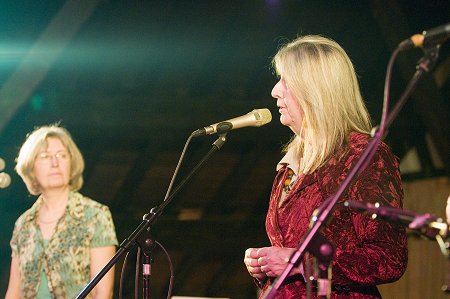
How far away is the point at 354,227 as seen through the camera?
2.63 m

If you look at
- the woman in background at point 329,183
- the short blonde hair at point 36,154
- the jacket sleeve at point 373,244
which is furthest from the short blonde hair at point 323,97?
the short blonde hair at point 36,154

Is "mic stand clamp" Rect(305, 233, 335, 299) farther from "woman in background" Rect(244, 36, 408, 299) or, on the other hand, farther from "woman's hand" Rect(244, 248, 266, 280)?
"woman's hand" Rect(244, 248, 266, 280)

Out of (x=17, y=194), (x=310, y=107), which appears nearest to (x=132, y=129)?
(x=17, y=194)

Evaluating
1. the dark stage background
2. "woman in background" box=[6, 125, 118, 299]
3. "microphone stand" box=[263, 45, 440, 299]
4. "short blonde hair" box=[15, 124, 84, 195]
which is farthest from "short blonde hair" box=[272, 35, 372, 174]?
the dark stage background

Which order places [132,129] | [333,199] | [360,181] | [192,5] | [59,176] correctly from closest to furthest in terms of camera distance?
1. [333,199]
2. [360,181]
3. [59,176]
4. [192,5]
5. [132,129]

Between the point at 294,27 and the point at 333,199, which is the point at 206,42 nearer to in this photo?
the point at 294,27

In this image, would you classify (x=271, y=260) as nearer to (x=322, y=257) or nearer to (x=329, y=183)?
(x=329, y=183)

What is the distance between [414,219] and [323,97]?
967 mm

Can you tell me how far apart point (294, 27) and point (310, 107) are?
4197mm

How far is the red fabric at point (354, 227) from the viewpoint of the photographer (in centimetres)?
256

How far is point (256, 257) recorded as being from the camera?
8.80 feet

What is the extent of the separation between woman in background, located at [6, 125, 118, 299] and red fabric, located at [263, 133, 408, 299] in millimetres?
1856

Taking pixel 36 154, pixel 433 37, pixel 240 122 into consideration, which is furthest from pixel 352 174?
pixel 36 154

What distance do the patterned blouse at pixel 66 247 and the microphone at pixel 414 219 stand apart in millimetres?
2711
